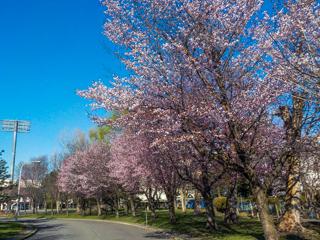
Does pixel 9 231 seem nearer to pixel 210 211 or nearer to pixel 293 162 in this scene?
pixel 210 211

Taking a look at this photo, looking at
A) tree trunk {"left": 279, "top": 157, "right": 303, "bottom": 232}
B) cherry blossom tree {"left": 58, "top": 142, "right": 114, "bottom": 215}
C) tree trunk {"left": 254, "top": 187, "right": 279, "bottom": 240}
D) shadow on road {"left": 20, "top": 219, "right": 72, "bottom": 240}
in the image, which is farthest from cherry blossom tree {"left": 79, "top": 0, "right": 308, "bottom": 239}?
cherry blossom tree {"left": 58, "top": 142, "right": 114, "bottom": 215}

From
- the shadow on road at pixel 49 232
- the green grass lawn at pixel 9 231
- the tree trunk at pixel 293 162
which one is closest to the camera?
the tree trunk at pixel 293 162

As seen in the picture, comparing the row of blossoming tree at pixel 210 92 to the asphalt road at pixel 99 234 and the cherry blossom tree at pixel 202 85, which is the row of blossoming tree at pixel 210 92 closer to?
the cherry blossom tree at pixel 202 85

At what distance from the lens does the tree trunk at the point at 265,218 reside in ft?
43.8

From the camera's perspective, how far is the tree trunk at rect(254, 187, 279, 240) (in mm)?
13336

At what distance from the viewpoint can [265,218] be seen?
1347 centimetres

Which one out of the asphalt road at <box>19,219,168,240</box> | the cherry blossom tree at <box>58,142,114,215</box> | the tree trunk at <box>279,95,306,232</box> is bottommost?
the asphalt road at <box>19,219,168,240</box>

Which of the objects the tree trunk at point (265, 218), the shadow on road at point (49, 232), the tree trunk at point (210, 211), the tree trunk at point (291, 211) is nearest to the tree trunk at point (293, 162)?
the tree trunk at point (291, 211)

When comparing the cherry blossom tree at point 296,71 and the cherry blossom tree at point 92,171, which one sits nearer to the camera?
the cherry blossom tree at point 296,71

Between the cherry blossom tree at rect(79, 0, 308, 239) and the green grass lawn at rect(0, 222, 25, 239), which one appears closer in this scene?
the cherry blossom tree at rect(79, 0, 308, 239)

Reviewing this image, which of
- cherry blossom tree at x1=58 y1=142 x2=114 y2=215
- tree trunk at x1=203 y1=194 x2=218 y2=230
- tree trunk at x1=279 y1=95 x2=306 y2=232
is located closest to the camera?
tree trunk at x1=279 y1=95 x2=306 y2=232

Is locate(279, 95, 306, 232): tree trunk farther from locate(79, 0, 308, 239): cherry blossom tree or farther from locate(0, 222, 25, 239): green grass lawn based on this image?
locate(0, 222, 25, 239): green grass lawn

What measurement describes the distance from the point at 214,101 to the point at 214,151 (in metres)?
2.32

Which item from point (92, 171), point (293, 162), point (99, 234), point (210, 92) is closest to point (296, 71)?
point (210, 92)
